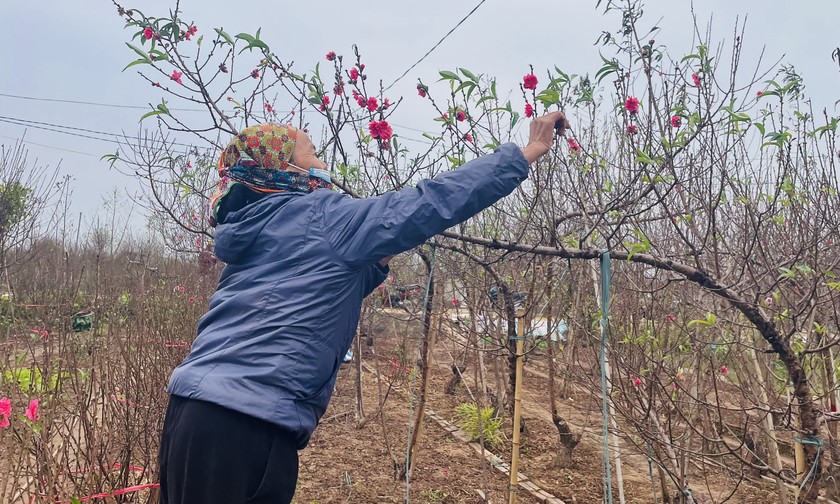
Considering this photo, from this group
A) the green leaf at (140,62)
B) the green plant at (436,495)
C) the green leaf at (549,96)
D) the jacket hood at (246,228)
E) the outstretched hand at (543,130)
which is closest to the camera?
the jacket hood at (246,228)

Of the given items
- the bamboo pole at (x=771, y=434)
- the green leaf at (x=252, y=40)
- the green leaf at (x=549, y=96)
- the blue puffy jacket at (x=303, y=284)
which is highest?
the green leaf at (x=252, y=40)

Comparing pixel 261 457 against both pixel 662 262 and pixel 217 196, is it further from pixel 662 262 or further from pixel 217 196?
pixel 662 262

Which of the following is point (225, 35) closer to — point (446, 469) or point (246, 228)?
point (246, 228)

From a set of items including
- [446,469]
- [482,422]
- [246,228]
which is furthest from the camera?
[482,422]

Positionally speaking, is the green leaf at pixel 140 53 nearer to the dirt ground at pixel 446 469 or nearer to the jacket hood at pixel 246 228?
the jacket hood at pixel 246 228

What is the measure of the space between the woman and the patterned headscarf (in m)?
0.08

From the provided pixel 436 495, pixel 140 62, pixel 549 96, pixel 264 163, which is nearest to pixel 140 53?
pixel 140 62

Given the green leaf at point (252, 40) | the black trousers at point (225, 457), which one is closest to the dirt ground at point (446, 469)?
the black trousers at point (225, 457)

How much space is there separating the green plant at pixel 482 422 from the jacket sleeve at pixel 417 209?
3407 mm

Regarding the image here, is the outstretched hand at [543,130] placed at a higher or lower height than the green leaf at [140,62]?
lower

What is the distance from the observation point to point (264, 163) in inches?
69.5

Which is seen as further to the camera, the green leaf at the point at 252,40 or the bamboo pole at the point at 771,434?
the bamboo pole at the point at 771,434

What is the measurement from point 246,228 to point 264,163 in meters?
0.24

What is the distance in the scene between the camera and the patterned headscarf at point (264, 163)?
1.76 m
